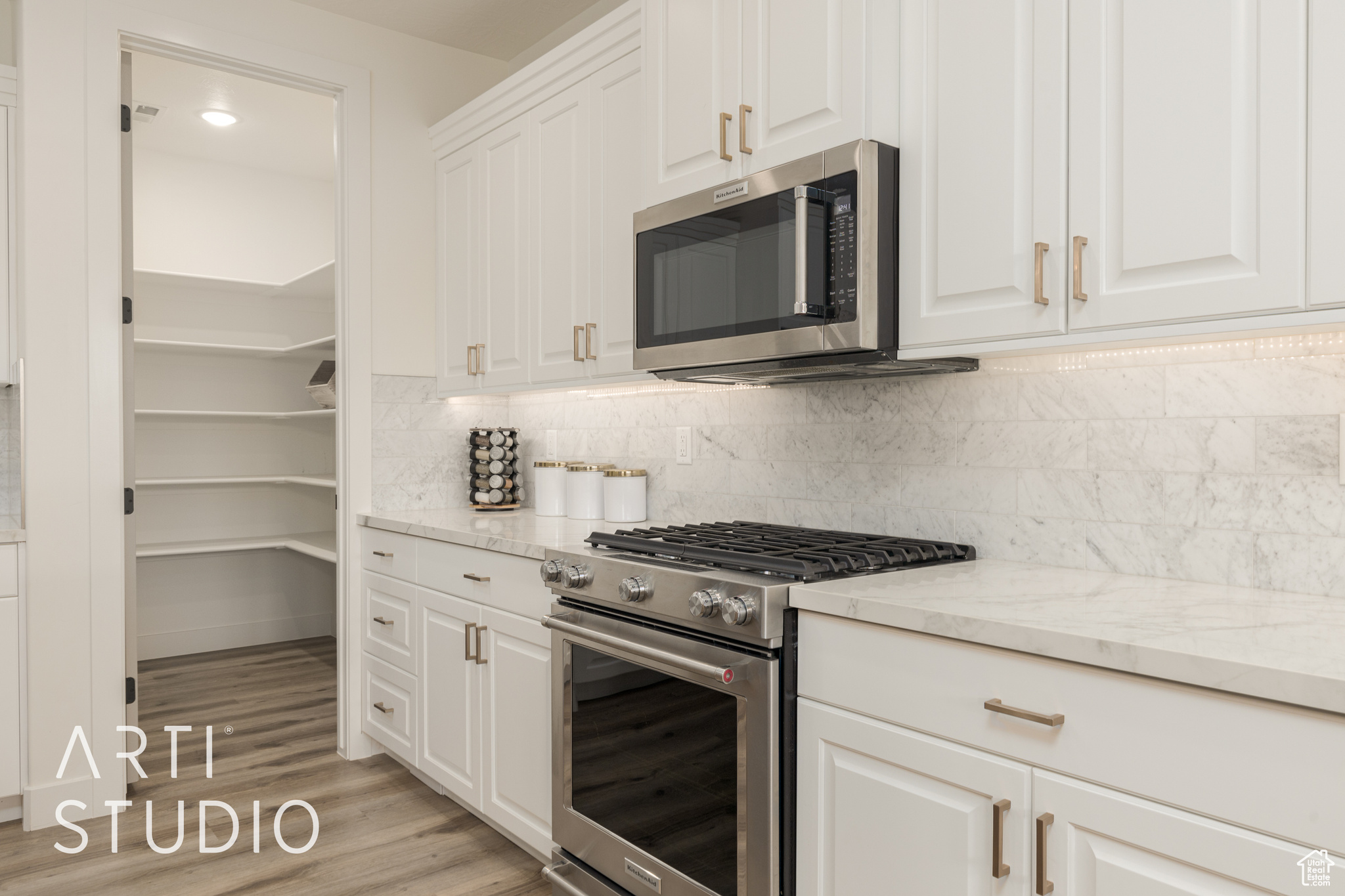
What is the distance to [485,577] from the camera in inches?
95.7

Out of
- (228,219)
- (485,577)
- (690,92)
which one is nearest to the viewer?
(690,92)

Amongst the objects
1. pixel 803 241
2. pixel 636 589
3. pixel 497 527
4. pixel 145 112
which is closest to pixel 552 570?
pixel 636 589

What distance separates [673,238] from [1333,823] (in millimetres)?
1670

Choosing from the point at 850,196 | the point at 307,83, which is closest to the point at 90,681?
the point at 307,83

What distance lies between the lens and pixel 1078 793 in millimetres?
1146

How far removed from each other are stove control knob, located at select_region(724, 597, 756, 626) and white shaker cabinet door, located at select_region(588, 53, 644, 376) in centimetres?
103

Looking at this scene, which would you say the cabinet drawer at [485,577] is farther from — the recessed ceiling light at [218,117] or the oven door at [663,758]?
the recessed ceiling light at [218,117]

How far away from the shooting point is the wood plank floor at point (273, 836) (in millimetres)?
2256

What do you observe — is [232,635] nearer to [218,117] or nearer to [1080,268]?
[218,117]

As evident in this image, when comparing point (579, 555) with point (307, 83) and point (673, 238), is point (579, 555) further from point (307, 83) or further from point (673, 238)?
point (307, 83)

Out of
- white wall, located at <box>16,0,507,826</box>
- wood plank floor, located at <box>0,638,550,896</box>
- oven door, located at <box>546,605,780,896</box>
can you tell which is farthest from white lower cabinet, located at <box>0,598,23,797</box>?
oven door, located at <box>546,605,780,896</box>

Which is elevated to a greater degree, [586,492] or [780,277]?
[780,277]

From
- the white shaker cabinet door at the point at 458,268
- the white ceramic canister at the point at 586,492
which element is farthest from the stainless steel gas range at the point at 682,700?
the white shaker cabinet door at the point at 458,268

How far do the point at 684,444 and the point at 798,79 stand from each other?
47.7 inches
